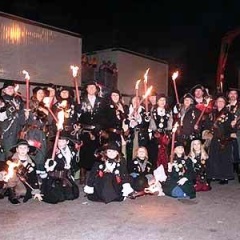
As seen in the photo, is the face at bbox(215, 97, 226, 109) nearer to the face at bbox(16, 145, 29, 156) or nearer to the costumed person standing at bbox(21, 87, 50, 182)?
the costumed person standing at bbox(21, 87, 50, 182)

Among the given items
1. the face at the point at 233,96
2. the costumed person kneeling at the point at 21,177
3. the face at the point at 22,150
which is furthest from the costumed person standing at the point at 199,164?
the face at the point at 22,150

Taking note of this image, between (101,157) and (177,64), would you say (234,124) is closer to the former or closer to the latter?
(101,157)

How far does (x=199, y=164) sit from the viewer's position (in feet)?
21.1

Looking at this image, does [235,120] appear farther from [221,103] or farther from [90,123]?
[90,123]

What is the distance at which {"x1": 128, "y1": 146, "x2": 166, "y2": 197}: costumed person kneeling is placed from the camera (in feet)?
19.2

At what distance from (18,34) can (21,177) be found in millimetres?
3529

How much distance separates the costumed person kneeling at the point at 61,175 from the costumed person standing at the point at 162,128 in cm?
157

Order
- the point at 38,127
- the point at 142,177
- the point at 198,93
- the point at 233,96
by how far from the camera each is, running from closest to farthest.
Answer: the point at 142,177, the point at 38,127, the point at 198,93, the point at 233,96

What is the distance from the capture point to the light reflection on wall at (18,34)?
7633 mm

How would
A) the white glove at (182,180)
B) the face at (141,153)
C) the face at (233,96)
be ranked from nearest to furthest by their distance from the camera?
the white glove at (182,180)
the face at (141,153)
the face at (233,96)

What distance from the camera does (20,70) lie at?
8.05 metres

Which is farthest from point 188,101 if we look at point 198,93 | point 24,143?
point 24,143

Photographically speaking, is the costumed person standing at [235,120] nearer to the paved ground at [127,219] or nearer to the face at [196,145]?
the face at [196,145]

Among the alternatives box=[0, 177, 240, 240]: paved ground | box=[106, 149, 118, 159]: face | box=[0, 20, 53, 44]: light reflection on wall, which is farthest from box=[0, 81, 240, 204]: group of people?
box=[0, 20, 53, 44]: light reflection on wall
